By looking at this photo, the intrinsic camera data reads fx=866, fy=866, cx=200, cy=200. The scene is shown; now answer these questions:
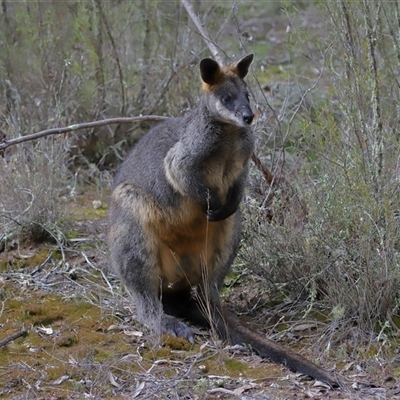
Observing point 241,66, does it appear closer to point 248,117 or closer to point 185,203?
point 248,117

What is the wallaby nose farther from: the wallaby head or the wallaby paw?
the wallaby paw

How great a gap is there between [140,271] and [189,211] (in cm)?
50

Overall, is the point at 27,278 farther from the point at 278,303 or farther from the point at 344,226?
the point at 344,226

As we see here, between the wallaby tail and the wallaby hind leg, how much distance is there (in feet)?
1.11

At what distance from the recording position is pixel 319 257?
5.59 meters

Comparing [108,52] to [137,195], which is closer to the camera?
[137,195]

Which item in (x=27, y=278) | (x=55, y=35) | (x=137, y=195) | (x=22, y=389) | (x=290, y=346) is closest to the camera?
(x=22, y=389)

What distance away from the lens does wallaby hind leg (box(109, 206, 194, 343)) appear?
219 inches

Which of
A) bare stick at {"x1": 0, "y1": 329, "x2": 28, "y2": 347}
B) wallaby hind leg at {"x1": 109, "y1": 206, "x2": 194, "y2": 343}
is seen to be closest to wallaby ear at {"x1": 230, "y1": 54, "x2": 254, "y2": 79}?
wallaby hind leg at {"x1": 109, "y1": 206, "x2": 194, "y2": 343}

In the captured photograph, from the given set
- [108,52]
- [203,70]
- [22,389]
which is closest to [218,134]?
[203,70]

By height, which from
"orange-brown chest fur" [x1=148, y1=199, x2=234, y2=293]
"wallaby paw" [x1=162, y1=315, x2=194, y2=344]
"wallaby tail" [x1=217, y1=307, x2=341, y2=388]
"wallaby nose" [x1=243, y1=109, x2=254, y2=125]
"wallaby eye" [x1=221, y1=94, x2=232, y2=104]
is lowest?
"wallaby tail" [x1=217, y1=307, x2=341, y2=388]

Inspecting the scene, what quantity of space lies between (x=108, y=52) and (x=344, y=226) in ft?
13.5

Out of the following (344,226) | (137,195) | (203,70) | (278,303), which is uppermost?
(203,70)

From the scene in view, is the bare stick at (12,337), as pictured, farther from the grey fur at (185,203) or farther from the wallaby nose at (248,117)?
the wallaby nose at (248,117)
